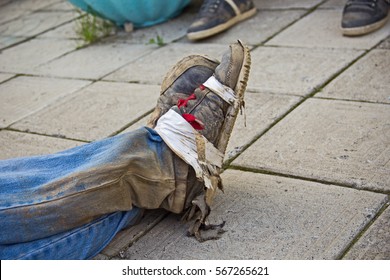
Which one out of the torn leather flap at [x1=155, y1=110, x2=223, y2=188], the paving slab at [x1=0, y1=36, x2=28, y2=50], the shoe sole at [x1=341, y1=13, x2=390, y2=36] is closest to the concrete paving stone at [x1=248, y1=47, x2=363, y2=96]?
the shoe sole at [x1=341, y1=13, x2=390, y2=36]

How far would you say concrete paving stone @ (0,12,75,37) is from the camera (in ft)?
14.4

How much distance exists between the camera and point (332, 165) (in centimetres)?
216

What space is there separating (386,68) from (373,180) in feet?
3.11

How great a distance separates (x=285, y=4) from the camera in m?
3.88

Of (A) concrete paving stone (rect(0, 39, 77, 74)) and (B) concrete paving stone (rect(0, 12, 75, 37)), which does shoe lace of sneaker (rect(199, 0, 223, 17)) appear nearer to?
(A) concrete paving stone (rect(0, 39, 77, 74))

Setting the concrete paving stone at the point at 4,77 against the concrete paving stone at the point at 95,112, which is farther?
the concrete paving stone at the point at 4,77

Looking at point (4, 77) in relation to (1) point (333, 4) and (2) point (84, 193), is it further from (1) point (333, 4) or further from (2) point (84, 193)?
(2) point (84, 193)

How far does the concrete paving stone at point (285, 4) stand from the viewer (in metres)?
3.81

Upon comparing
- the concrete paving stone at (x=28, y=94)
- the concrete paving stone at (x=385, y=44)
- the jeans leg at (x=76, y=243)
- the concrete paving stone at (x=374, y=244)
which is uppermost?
the jeans leg at (x=76, y=243)

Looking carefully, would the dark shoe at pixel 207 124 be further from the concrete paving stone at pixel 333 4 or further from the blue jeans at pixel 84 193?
the concrete paving stone at pixel 333 4

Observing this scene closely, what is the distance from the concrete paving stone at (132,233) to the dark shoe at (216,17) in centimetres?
166

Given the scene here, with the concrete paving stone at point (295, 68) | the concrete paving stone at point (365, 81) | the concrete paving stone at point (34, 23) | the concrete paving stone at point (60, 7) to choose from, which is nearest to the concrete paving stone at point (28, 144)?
the concrete paving stone at point (295, 68)

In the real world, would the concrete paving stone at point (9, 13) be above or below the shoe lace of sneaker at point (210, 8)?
below
